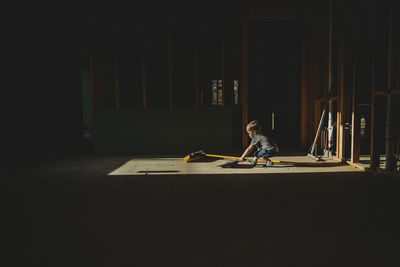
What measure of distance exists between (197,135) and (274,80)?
3.84 meters

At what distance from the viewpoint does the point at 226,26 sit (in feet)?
27.5

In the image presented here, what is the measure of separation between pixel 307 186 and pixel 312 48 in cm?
A: 584

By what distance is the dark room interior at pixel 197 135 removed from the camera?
232 cm

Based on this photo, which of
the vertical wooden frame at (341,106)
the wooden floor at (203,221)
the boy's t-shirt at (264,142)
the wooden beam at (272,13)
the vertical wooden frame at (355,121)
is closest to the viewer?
→ the wooden floor at (203,221)

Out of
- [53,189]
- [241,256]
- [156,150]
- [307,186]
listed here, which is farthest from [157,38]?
[241,256]

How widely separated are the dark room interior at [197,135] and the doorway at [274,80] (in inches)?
2.0

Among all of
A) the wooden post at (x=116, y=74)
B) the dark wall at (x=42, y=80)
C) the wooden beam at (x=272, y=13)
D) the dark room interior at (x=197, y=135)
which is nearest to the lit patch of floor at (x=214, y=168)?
the dark room interior at (x=197, y=135)

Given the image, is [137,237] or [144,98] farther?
[144,98]

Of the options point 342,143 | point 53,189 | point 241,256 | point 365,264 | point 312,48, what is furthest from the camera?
point 312,48

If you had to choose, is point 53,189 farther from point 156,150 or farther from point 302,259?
point 156,150

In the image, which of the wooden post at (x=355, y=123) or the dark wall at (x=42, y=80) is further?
the dark wall at (x=42, y=80)

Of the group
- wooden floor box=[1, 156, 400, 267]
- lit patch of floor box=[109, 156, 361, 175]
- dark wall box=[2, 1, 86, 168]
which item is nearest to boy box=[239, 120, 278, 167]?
lit patch of floor box=[109, 156, 361, 175]

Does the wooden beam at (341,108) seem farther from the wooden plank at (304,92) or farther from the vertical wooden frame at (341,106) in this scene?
the wooden plank at (304,92)

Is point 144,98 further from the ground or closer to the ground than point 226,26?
closer to the ground
